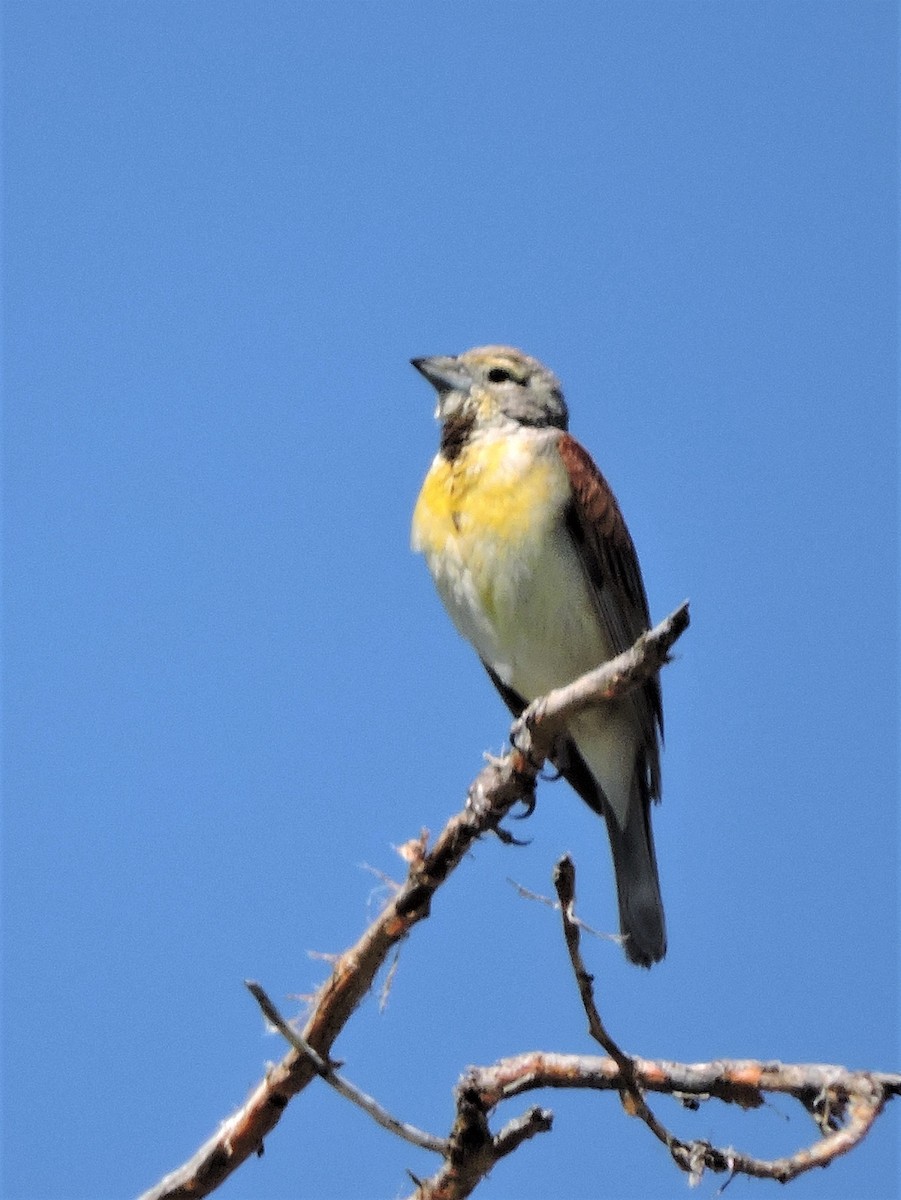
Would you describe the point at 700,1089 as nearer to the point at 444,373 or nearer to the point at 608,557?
the point at 608,557

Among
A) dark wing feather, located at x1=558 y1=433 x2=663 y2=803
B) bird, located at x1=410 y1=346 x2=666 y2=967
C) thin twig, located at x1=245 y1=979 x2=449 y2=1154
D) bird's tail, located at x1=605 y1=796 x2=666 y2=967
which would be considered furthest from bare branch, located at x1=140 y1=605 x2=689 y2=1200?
bird's tail, located at x1=605 y1=796 x2=666 y2=967

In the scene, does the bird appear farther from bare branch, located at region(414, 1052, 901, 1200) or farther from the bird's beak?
bare branch, located at region(414, 1052, 901, 1200)

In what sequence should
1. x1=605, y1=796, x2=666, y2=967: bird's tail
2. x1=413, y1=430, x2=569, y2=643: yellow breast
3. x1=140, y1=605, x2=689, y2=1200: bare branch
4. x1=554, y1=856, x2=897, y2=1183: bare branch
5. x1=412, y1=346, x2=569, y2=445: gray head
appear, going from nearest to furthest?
1. x1=554, y1=856, x2=897, y2=1183: bare branch
2. x1=140, y1=605, x2=689, y2=1200: bare branch
3. x1=413, y1=430, x2=569, y2=643: yellow breast
4. x1=605, y1=796, x2=666, y2=967: bird's tail
5. x1=412, y1=346, x2=569, y2=445: gray head

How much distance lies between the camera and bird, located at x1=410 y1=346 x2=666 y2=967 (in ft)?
20.4

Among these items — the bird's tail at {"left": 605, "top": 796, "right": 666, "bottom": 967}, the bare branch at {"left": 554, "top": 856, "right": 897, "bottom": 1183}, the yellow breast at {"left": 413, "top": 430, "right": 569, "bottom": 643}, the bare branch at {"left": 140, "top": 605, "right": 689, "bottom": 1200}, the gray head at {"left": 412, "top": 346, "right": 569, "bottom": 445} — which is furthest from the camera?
the gray head at {"left": 412, "top": 346, "right": 569, "bottom": 445}

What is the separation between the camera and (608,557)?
6.31 metres

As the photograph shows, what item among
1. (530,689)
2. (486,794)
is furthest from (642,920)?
(486,794)

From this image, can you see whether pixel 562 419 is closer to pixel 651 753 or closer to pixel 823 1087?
pixel 651 753

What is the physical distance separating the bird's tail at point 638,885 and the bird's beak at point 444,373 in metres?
1.88

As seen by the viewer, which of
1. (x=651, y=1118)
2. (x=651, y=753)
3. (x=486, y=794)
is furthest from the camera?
(x=651, y=753)

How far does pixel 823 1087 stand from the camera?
4406 mm

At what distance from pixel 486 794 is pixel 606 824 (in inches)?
64.0

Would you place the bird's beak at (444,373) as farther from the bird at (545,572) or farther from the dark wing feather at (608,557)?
the dark wing feather at (608,557)

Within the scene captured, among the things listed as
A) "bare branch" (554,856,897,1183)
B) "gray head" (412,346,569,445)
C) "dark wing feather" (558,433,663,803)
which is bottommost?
"bare branch" (554,856,897,1183)
